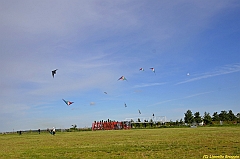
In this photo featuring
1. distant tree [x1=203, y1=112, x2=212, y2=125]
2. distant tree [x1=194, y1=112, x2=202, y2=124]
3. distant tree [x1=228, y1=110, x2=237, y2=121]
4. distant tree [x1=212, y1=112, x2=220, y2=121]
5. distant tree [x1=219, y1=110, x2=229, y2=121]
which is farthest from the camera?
distant tree [x1=228, y1=110, x2=237, y2=121]

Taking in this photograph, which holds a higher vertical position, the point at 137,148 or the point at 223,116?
the point at 223,116

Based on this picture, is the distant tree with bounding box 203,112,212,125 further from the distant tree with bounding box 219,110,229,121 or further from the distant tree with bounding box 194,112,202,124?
the distant tree with bounding box 219,110,229,121

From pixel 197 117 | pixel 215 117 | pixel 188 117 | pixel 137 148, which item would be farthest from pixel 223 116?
pixel 137 148

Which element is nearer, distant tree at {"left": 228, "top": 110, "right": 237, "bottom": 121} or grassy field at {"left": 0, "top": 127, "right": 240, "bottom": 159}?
grassy field at {"left": 0, "top": 127, "right": 240, "bottom": 159}

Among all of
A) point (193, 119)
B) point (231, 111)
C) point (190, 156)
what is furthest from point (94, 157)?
point (231, 111)

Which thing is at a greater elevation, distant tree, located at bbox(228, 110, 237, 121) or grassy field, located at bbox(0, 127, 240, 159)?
distant tree, located at bbox(228, 110, 237, 121)

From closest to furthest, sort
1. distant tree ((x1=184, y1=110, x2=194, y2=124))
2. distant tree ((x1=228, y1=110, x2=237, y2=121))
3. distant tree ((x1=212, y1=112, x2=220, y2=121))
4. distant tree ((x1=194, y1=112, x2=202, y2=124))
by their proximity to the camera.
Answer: distant tree ((x1=194, y1=112, x2=202, y2=124))
distant tree ((x1=212, y1=112, x2=220, y2=121))
distant tree ((x1=184, y1=110, x2=194, y2=124))
distant tree ((x1=228, y1=110, x2=237, y2=121))

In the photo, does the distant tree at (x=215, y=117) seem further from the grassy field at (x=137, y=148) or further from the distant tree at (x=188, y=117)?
the grassy field at (x=137, y=148)

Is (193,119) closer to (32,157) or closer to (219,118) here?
(219,118)

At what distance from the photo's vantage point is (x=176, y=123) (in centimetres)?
9194

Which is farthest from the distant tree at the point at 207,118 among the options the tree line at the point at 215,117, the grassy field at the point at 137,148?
the grassy field at the point at 137,148

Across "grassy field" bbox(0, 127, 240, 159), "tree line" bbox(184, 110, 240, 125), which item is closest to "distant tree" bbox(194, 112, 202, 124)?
"tree line" bbox(184, 110, 240, 125)

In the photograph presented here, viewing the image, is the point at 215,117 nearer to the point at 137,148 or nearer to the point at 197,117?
the point at 197,117

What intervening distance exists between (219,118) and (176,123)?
25.0 metres
